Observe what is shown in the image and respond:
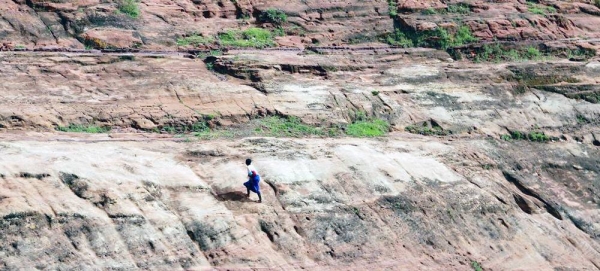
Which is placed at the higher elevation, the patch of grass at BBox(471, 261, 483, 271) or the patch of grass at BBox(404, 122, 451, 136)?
the patch of grass at BBox(404, 122, 451, 136)

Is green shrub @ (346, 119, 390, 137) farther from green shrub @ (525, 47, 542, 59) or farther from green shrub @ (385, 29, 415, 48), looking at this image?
green shrub @ (525, 47, 542, 59)

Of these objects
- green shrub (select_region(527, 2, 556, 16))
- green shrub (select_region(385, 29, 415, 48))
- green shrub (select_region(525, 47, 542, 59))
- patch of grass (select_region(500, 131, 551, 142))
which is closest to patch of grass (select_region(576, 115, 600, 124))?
patch of grass (select_region(500, 131, 551, 142))

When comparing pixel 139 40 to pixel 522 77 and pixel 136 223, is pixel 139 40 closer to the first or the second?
pixel 136 223

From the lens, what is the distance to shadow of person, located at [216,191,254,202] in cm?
1336

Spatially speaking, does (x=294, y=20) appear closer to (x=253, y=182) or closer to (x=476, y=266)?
(x=253, y=182)

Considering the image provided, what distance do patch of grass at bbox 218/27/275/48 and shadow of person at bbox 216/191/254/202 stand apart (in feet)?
21.6

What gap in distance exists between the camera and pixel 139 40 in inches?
734

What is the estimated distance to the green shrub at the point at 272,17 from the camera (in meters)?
20.5

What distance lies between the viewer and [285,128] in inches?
641

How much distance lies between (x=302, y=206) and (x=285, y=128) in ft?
9.77

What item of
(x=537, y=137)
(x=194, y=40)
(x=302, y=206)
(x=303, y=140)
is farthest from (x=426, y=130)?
(x=194, y=40)

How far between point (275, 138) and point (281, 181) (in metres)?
1.68

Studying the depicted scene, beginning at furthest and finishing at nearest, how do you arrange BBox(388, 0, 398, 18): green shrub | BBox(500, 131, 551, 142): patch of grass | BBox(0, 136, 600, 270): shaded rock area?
1. BBox(388, 0, 398, 18): green shrub
2. BBox(500, 131, 551, 142): patch of grass
3. BBox(0, 136, 600, 270): shaded rock area

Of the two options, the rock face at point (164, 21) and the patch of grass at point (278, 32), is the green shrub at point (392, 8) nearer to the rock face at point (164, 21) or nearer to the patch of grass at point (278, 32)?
the rock face at point (164, 21)
